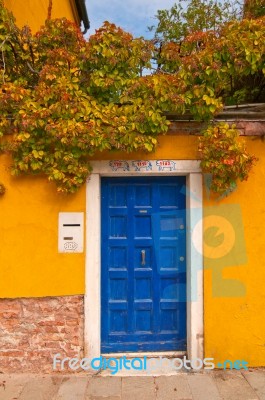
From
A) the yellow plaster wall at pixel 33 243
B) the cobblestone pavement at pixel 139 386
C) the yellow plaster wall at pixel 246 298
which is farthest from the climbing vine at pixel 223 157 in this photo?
the cobblestone pavement at pixel 139 386

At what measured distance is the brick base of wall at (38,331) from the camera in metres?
3.89

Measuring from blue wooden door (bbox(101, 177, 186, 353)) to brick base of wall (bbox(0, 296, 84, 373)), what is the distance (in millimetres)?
387

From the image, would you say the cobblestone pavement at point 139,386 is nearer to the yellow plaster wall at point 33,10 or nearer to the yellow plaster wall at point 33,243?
the yellow plaster wall at point 33,243

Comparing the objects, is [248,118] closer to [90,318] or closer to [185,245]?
[185,245]

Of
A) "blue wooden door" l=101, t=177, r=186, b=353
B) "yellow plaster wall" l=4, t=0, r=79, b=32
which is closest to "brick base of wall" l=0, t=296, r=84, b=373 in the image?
"blue wooden door" l=101, t=177, r=186, b=353

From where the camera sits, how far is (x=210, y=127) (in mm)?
3674

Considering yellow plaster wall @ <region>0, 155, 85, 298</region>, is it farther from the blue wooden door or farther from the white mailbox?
the blue wooden door

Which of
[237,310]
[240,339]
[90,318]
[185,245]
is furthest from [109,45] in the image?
[240,339]

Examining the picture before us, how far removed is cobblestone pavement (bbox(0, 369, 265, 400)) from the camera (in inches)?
134

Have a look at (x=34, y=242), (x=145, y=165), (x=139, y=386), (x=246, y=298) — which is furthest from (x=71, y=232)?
(x=246, y=298)

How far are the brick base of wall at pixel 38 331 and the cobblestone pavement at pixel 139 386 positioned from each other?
0.17 meters

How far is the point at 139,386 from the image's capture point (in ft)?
11.7

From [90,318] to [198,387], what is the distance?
1377 millimetres

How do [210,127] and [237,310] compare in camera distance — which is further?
[237,310]
